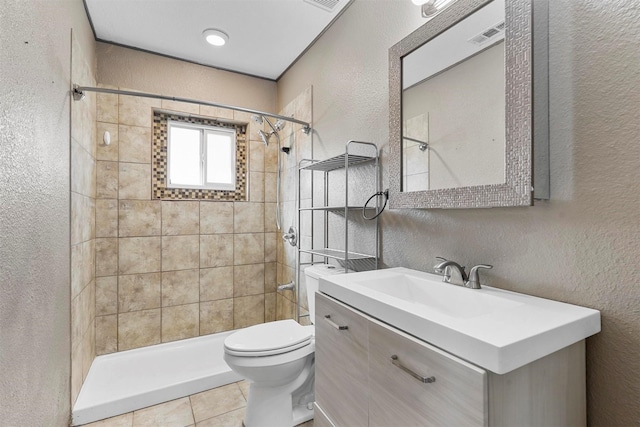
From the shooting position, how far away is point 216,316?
275 cm

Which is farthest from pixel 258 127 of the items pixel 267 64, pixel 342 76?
pixel 342 76

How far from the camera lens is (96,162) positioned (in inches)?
91.0

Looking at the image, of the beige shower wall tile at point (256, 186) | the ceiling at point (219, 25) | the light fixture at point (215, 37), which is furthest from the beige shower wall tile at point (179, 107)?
the beige shower wall tile at point (256, 186)

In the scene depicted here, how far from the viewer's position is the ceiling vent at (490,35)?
1.03 metres

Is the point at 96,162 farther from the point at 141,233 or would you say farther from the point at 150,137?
the point at 141,233

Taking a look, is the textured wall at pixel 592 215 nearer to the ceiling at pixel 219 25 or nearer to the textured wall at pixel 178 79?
the ceiling at pixel 219 25

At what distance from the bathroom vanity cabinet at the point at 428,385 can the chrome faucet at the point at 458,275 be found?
0.33 m

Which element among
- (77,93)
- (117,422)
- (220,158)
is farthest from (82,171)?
(117,422)

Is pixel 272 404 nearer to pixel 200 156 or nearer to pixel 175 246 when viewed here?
pixel 175 246

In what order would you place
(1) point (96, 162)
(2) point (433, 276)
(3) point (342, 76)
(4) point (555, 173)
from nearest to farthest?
(4) point (555, 173), (2) point (433, 276), (3) point (342, 76), (1) point (96, 162)

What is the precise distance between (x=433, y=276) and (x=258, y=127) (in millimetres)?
2257

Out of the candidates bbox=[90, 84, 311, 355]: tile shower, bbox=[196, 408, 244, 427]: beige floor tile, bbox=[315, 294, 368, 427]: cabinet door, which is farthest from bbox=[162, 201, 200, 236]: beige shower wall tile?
bbox=[315, 294, 368, 427]: cabinet door

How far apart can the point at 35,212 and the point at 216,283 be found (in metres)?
1.73

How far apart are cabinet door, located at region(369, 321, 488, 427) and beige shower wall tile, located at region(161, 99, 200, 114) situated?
246cm
